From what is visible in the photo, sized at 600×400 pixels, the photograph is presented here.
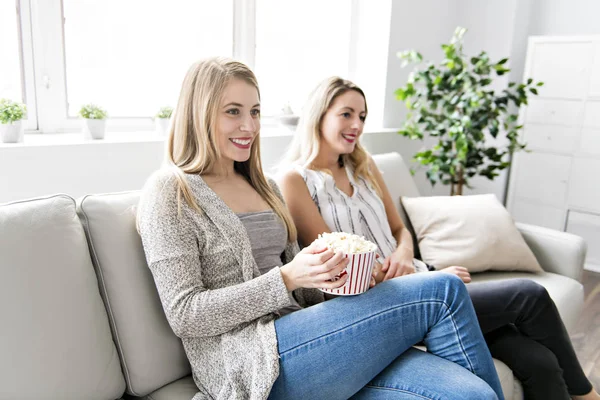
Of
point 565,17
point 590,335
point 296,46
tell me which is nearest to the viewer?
point 590,335

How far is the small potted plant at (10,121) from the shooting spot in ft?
5.14

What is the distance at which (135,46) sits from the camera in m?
2.18

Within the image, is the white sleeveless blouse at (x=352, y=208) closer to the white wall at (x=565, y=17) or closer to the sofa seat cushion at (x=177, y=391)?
the sofa seat cushion at (x=177, y=391)

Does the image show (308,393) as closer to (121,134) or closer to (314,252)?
(314,252)

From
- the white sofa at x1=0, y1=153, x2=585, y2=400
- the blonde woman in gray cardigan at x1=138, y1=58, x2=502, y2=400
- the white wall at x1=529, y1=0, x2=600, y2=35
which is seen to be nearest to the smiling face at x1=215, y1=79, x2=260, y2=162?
the blonde woman in gray cardigan at x1=138, y1=58, x2=502, y2=400

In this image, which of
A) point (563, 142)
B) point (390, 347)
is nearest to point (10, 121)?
point (390, 347)

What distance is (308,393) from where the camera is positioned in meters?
1.12

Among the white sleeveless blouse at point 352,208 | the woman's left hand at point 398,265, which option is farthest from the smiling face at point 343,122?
the woman's left hand at point 398,265

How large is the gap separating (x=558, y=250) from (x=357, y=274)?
54.4 inches

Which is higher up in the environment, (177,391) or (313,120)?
(313,120)

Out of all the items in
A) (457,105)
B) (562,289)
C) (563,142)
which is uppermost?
(457,105)

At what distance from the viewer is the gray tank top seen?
1.38m

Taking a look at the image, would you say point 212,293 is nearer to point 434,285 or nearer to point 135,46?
point 434,285

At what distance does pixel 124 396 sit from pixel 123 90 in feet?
4.30
